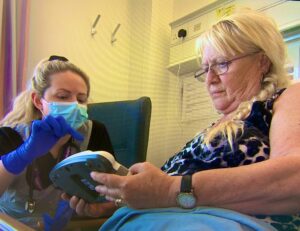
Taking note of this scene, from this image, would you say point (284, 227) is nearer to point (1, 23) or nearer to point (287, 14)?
point (287, 14)

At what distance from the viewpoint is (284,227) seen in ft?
2.35

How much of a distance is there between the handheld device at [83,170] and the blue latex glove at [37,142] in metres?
0.17

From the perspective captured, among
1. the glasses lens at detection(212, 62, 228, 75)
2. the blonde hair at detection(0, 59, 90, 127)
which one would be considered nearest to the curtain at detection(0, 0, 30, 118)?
the blonde hair at detection(0, 59, 90, 127)

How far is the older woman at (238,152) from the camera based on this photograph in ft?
2.22

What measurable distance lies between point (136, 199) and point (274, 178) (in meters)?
0.29

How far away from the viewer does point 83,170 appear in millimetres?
759

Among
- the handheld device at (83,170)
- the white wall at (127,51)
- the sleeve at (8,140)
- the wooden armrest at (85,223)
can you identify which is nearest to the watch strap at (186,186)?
the handheld device at (83,170)

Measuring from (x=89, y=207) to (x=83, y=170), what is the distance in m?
0.27

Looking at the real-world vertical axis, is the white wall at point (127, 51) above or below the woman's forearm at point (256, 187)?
above

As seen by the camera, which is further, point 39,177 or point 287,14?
point 287,14

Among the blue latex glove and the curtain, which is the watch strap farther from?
the curtain

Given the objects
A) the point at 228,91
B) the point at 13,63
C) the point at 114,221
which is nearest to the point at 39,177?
the point at 114,221

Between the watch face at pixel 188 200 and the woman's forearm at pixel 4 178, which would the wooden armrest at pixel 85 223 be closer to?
the woman's forearm at pixel 4 178

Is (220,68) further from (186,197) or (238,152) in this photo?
(186,197)
